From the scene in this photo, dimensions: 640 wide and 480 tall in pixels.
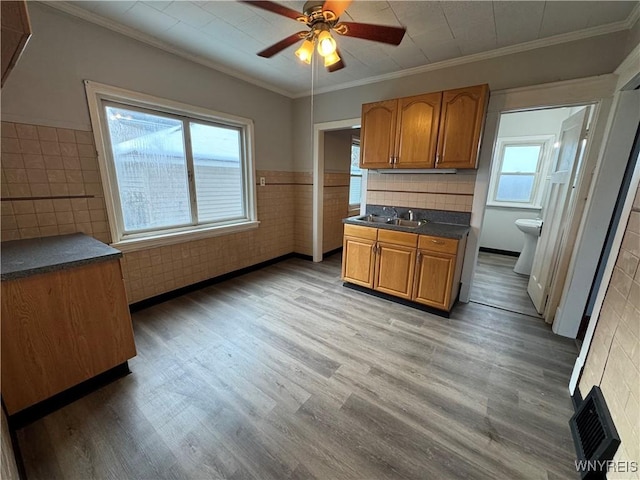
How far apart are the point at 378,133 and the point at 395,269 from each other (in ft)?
4.88

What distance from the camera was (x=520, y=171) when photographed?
168 inches

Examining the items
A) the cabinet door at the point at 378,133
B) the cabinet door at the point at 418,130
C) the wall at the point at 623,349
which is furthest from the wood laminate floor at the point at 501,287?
the cabinet door at the point at 378,133

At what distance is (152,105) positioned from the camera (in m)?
2.40

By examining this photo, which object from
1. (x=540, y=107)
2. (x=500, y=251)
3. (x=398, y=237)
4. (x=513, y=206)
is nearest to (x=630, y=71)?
(x=540, y=107)

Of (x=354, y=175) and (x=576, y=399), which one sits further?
(x=354, y=175)

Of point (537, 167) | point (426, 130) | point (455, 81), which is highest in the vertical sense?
point (455, 81)

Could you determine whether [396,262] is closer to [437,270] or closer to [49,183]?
[437,270]

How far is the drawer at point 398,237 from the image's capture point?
2.51 metres

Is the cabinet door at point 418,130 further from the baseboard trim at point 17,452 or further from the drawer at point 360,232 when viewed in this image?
the baseboard trim at point 17,452

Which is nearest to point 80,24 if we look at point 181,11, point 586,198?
point 181,11

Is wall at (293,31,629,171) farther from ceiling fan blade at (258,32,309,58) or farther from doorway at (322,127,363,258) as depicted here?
ceiling fan blade at (258,32,309,58)

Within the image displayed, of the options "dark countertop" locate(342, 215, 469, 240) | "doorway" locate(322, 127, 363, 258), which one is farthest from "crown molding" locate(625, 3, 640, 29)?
"doorway" locate(322, 127, 363, 258)

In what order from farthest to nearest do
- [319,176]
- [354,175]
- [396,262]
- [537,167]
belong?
1. [354,175]
2. [537,167]
3. [319,176]
4. [396,262]

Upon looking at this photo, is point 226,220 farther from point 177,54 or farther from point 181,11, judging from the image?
point 181,11
